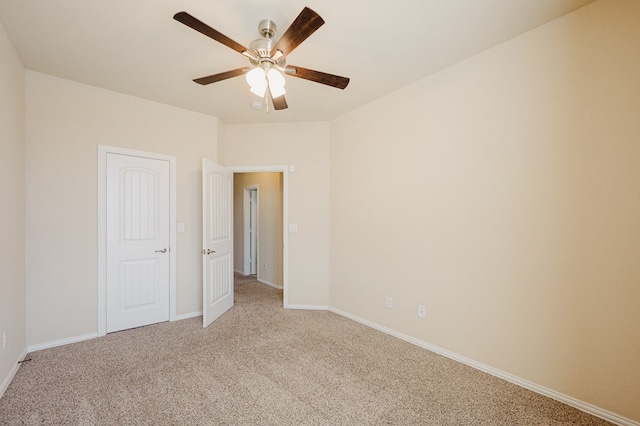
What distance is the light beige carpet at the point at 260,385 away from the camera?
1.89 metres

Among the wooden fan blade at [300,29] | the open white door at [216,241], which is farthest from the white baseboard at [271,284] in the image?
the wooden fan blade at [300,29]

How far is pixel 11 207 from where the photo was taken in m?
2.39

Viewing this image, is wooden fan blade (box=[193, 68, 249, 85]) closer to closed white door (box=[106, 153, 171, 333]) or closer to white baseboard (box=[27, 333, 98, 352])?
closed white door (box=[106, 153, 171, 333])

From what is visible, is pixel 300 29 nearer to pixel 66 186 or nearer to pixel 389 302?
pixel 389 302

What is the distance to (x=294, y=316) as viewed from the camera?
12.6 ft

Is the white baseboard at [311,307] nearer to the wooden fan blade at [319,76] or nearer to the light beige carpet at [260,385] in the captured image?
the light beige carpet at [260,385]

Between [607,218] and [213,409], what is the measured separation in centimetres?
290

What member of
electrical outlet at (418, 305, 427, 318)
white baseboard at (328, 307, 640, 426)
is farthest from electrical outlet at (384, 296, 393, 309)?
electrical outlet at (418, 305, 427, 318)

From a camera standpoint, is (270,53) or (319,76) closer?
(270,53)

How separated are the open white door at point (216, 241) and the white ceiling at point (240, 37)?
111cm

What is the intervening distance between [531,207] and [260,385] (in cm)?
249

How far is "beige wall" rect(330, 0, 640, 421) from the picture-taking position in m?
1.83

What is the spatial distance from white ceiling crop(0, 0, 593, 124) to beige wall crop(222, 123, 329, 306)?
1.05m

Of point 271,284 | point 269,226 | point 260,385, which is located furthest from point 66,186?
point 271,284
